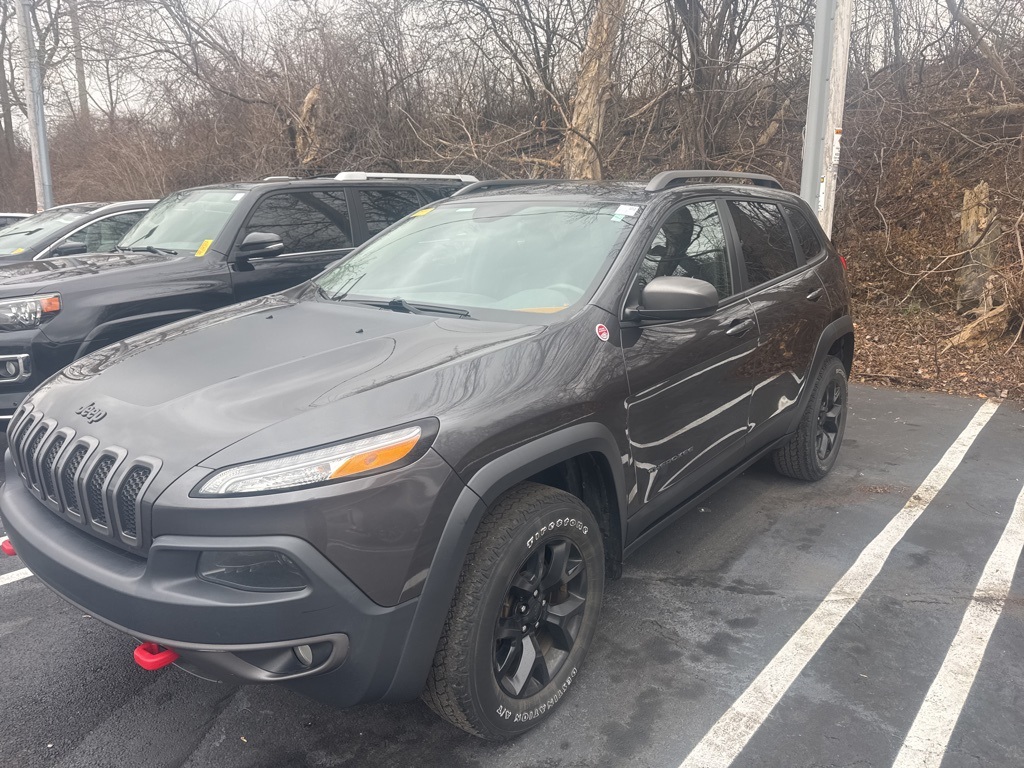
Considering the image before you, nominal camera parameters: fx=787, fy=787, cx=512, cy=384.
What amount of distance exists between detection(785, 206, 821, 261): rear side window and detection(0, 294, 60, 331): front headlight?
443 cm

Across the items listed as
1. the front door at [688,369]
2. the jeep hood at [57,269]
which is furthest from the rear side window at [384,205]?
the front door at [688,369]

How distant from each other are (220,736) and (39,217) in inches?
313

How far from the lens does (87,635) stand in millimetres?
3223

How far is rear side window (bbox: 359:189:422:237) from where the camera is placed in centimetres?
666

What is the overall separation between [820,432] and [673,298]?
2468mm

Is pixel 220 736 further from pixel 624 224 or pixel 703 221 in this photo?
pixel 703 221

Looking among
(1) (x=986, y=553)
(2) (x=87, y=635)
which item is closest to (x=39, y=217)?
(2) (x=87, y=635)

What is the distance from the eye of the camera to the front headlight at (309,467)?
202 centimetres

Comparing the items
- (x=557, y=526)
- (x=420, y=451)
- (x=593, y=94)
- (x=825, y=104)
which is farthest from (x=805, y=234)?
(x=593, y=94)

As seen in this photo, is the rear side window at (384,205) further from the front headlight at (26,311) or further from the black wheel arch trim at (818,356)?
the black wheel arch trim at (818,356)

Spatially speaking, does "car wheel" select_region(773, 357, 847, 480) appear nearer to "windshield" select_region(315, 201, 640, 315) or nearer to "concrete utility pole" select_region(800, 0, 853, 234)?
"windshield" select_region(315, 201, 640, 315)

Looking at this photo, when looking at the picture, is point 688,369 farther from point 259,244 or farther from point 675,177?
point 259,244

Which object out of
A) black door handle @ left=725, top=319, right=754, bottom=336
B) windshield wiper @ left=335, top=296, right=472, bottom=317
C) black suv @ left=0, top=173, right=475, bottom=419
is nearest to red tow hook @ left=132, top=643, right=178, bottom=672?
windshield wiper @ left=335, top=296, right=472, bottom=317

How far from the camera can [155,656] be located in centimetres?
211
